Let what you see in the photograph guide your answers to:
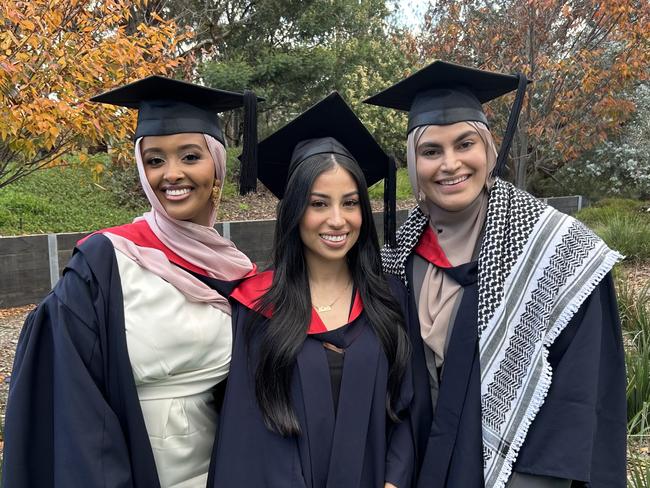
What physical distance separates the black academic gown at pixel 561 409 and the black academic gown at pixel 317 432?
17 centimetres

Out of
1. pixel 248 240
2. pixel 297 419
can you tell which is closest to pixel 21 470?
pixel 297 419

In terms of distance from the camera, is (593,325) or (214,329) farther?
(214,329)

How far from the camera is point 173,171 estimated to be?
2252mm

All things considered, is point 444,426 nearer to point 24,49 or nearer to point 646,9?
point 24,49

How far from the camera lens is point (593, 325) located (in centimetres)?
201

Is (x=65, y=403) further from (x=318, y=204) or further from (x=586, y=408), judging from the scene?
(x=586, y=408)

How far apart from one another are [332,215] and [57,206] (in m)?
10.2

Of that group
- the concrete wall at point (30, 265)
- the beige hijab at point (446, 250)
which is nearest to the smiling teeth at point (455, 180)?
the beige hijab at point (446, 250)

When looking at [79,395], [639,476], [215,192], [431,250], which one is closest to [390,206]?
[431,250]

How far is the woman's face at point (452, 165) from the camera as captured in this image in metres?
2.24

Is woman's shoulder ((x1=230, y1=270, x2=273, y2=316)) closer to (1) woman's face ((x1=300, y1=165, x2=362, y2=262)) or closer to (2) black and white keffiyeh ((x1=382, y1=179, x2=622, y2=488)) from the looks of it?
(1) woman's face ((x1=300, y1=165, x2=362, y2=262))

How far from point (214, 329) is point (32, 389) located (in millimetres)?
665

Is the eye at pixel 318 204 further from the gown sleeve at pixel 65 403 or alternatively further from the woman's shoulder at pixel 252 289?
the gown sleeve at pixel 65 403

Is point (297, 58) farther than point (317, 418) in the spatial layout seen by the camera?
Yes
